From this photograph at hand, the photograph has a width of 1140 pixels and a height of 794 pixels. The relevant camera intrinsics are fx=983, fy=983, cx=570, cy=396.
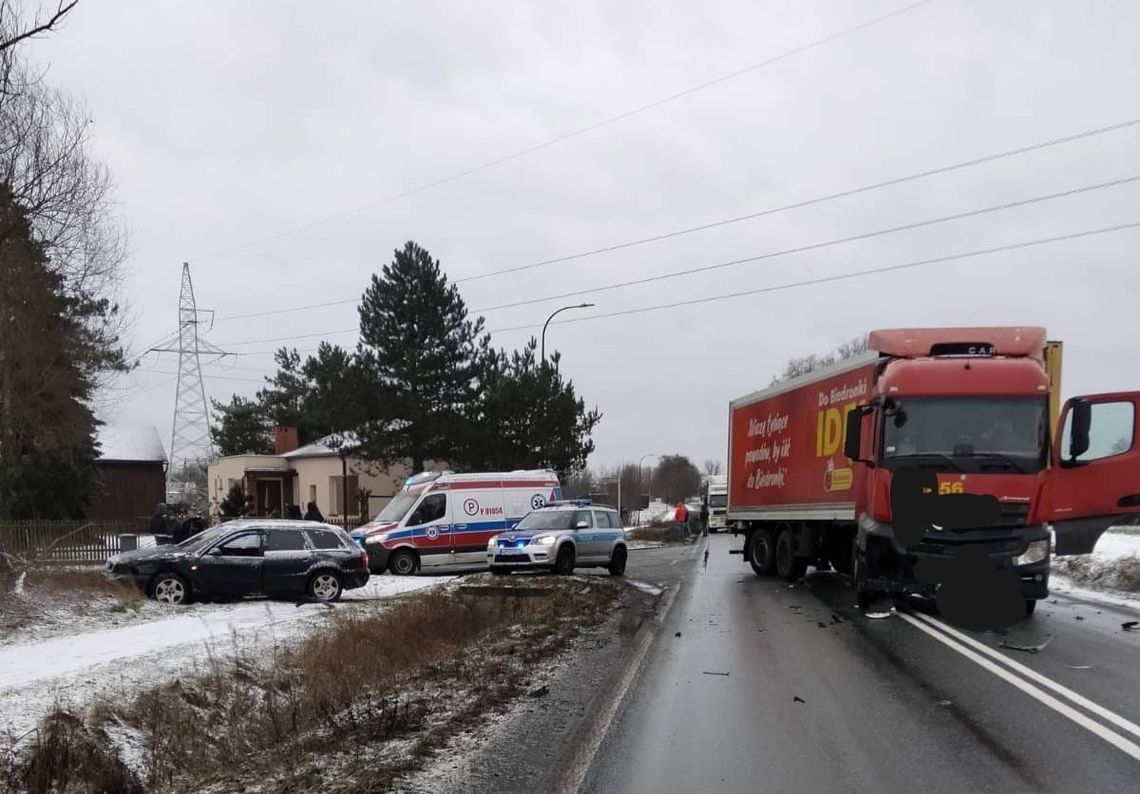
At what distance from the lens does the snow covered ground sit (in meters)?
9.27

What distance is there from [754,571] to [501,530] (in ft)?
23.8

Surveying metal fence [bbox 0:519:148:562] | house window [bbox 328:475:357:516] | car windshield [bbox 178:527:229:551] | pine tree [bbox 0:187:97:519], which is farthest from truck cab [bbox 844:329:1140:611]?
house window [bbox 328:475:357:516]

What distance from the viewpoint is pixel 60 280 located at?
2567 cm

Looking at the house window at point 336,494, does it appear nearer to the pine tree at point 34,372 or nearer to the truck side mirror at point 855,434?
the pine tree at point 34,372

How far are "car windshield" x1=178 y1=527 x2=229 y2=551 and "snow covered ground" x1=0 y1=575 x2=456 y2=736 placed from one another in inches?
48.3

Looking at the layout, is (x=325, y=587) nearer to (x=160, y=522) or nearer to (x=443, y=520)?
(x=443, y=520)

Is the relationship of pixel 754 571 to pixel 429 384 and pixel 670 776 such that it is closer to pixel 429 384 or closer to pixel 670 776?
pixel 670 776

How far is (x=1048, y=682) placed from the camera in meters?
8.90

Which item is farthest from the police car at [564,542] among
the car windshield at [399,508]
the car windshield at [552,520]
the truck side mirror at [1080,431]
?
the truck side mirror at [1080,431]

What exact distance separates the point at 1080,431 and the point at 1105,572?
59.0ft

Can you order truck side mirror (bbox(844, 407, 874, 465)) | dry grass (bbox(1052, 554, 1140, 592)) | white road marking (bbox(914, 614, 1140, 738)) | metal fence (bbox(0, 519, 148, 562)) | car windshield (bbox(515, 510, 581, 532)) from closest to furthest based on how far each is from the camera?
white road marking (bbox(914, 614, 1140, 738)) < truck side mirror (bbox(844, 407, 874, 465)) < dry grass (bbox(1052, 554, 1140, 592)) < car windshield (bbox(515, 510, 581, 532)) < metal fence (bbox(0, 519, 148, 562))

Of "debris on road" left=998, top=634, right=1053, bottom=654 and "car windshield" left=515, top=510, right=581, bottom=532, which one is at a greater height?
"car windshield" left=515, top=510, right=581, bottom=532

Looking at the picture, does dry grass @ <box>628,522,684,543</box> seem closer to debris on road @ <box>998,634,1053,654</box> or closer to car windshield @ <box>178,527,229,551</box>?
car windshield @ <box>178,527,229,551</box>

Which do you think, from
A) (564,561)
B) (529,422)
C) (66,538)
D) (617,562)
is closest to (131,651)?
(564,561)
